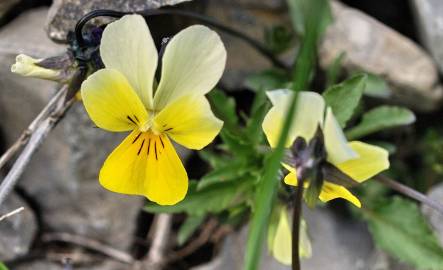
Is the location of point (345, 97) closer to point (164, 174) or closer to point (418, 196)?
point (418, 196)

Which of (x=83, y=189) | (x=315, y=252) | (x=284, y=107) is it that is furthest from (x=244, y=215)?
(x=284, y=107)

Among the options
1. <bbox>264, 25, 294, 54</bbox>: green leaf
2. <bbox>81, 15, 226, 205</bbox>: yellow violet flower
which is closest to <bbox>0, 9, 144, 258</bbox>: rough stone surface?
<bbox>264, 25, 294, 54</bbox>: green leaf

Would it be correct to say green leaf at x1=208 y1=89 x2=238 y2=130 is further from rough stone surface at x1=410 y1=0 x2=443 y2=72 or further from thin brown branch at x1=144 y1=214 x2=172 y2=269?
rough stone surface at x1=410 y1=0 x2=443 y2=72

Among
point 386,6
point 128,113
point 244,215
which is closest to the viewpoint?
point 128,113

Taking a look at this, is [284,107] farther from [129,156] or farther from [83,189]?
[83,189]

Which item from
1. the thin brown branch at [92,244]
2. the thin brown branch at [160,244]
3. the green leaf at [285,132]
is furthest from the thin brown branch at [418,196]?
the thin brown branch at [92,244]

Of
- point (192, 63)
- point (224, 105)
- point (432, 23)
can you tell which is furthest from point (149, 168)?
point (432, 23)

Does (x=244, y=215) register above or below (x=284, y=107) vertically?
below
